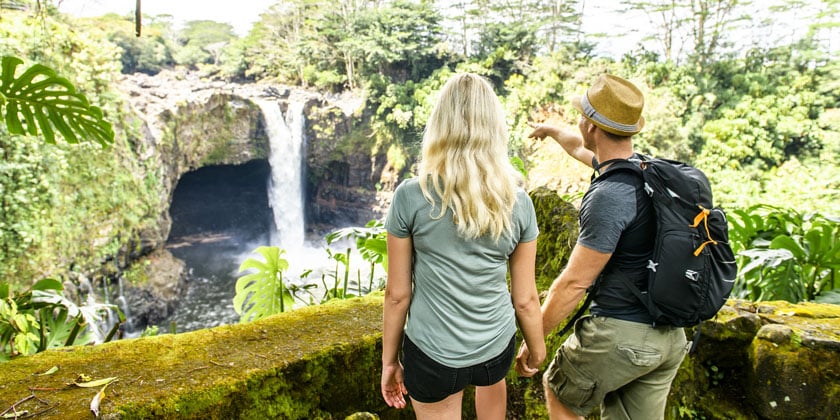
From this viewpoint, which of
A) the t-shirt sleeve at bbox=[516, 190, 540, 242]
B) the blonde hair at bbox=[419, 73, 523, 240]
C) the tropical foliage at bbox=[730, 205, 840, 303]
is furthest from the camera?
the tropical foliage at bbox=[730, 205, 840, 303]

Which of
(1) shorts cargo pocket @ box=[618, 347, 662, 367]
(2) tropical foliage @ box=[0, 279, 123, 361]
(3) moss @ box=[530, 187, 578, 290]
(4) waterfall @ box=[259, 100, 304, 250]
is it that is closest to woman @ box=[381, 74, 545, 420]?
(1) shorts cargo pocket @ box=[618, 347, 662, 367]

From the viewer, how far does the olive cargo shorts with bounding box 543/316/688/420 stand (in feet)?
4.17

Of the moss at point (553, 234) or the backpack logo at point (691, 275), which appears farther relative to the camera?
the moss at point (553, 234)

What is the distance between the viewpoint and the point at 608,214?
1.21 m

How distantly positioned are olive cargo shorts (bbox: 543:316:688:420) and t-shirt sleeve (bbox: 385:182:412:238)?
661 millimetres

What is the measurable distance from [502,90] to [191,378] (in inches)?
704

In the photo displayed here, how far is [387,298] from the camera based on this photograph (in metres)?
1.23

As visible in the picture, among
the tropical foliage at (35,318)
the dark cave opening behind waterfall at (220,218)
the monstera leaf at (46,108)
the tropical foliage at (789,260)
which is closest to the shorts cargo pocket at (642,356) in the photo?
the tropical foliage at (789,260)

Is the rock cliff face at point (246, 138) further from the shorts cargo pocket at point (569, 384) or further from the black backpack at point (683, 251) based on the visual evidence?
the black backpack at point (683, 251)

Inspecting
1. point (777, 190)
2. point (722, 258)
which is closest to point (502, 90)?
point (777, 190)

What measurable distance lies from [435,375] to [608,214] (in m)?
0.65

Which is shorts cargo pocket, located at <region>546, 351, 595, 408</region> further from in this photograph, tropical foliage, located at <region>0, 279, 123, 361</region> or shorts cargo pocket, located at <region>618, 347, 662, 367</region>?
tropical foliage, located at <region>0, 279, 123, 361</region>

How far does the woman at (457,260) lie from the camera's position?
113 centimetres

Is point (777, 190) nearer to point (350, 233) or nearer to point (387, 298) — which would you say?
point (350, 233)
